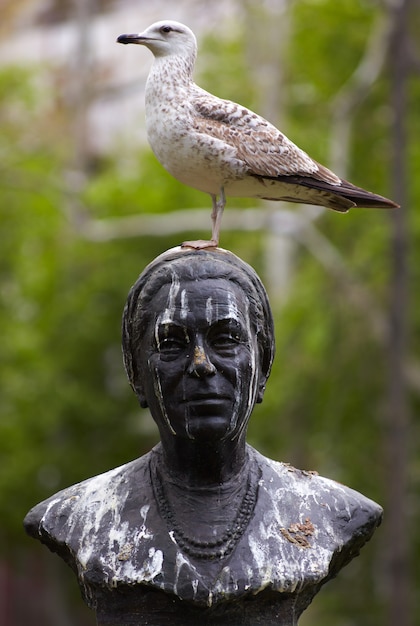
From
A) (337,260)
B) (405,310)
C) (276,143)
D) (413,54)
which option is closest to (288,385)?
(337,260)

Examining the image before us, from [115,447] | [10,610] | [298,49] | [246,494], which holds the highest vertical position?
[246,494]

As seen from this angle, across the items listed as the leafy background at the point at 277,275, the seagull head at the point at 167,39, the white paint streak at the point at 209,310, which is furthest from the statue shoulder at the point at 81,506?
the leafy background at the point at 277,275

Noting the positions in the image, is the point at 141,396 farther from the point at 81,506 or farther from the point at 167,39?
the point at 167,39

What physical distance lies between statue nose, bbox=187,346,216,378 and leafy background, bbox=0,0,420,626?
261 inches

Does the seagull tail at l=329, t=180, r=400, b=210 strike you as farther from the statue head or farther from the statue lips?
the statue lips

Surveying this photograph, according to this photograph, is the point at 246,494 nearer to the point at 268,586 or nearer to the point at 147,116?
the point at 268,586

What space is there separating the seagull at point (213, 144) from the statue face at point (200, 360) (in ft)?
1.01

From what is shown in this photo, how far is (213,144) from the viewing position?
4.96 metres

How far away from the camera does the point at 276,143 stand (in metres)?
5.11

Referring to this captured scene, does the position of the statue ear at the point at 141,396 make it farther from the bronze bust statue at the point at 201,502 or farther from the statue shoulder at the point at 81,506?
the statue shoulder at the point at 81,506

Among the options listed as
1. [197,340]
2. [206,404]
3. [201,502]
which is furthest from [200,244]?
[201,502]

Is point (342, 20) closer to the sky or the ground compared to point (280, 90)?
closer to the sky

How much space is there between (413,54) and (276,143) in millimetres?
7651

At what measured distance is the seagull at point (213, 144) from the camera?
16.3 ft
